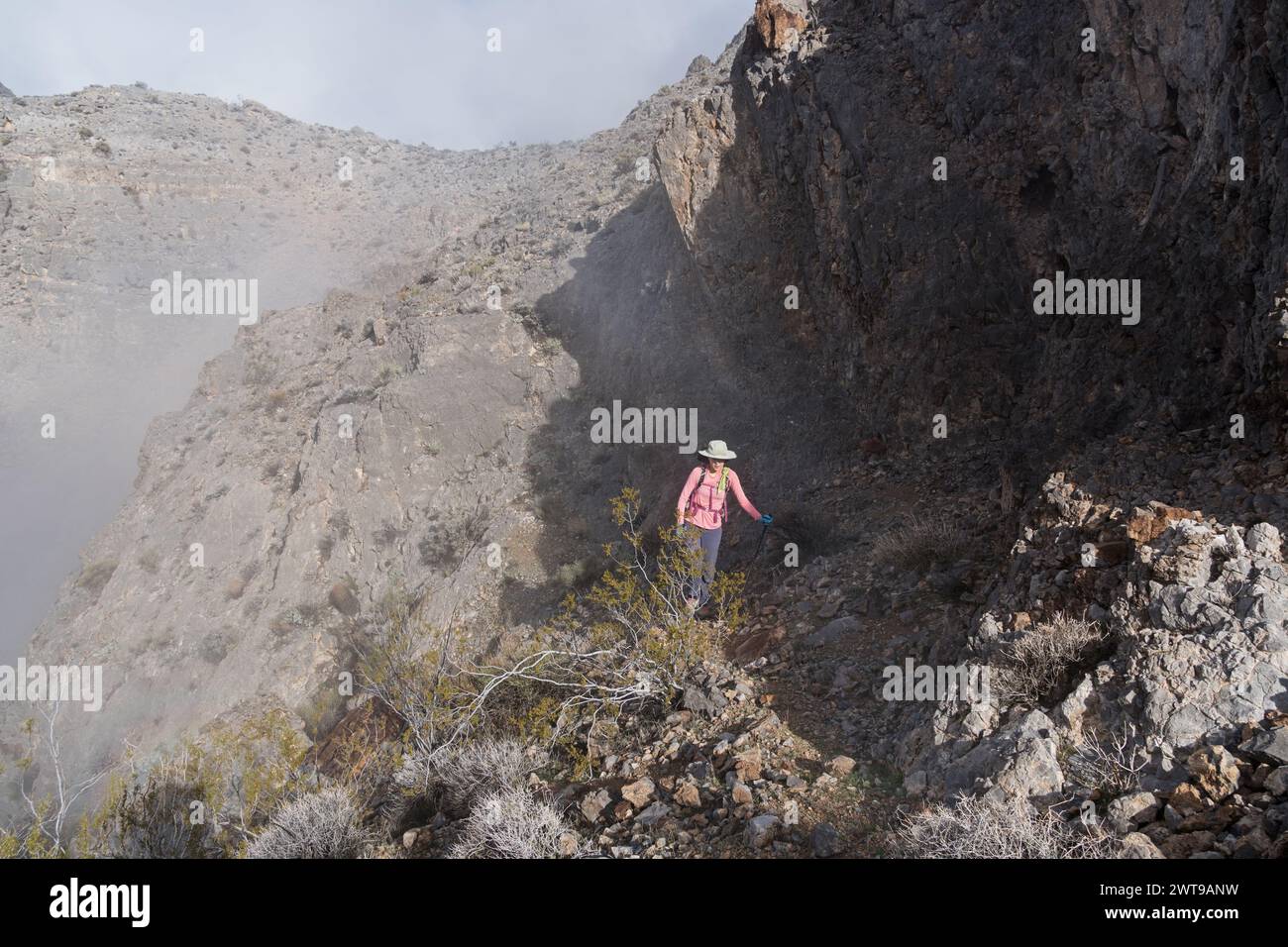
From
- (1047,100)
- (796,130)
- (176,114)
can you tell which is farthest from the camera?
(176,114)

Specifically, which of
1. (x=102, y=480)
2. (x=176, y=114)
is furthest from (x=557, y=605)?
(x=176, y=114)

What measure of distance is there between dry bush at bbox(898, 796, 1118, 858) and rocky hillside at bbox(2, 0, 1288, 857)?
0.17 ft

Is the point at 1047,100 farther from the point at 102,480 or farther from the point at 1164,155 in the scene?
the point at 102,480

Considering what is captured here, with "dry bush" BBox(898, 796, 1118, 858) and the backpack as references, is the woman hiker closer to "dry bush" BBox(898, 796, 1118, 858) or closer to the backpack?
→ the backpack

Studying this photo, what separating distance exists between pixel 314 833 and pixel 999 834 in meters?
4.14

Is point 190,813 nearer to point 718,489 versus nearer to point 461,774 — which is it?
point 461,774

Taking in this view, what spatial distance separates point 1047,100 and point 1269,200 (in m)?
3.11

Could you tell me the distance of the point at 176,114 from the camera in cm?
3491

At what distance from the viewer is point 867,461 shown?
848cm

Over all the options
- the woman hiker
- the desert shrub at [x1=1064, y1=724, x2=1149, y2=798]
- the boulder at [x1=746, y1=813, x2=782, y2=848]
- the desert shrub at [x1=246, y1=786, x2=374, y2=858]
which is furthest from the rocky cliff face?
the desert shrub at [x1=246, y1=786, x2=374, y2=858]

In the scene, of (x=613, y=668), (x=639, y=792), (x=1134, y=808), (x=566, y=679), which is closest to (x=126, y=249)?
(x=566, y=679)

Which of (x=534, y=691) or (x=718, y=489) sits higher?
(x=718, y=489)

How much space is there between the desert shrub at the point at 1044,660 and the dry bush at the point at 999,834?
0.80m
